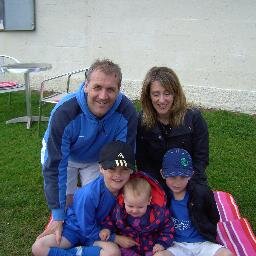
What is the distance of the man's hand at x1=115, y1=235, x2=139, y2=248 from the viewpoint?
125 inches

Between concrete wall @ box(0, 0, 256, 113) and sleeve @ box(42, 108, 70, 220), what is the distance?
5197mm

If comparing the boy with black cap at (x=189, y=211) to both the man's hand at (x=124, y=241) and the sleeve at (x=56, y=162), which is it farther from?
Result: the sleeve at (x=56, y=162)

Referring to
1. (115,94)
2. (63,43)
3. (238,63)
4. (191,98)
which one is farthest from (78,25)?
(115,94)

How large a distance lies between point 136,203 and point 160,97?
84 cm

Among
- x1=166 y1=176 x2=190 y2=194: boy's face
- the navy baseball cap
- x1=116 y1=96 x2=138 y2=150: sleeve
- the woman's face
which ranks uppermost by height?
the woman's face

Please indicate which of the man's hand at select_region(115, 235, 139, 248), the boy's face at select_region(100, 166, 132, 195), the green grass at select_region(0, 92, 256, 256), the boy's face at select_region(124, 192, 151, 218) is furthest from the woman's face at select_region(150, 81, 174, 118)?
the green grass at select_region(0, 92, 256, 256)

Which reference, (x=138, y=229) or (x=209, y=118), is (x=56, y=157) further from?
(x=209, y=118)

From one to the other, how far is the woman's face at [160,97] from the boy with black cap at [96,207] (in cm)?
48

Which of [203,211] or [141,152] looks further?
[141,152]

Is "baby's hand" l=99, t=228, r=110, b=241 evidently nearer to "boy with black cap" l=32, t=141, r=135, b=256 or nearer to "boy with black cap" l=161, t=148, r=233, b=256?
"boy with black cap" l=32, t=141, r=135, b=256

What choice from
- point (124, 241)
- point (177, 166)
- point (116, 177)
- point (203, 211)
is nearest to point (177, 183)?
point (177, 166)

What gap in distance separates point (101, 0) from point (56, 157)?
6.08 m

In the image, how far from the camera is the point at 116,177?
3113mm

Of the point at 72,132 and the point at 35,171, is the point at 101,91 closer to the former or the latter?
the point at 72,132
